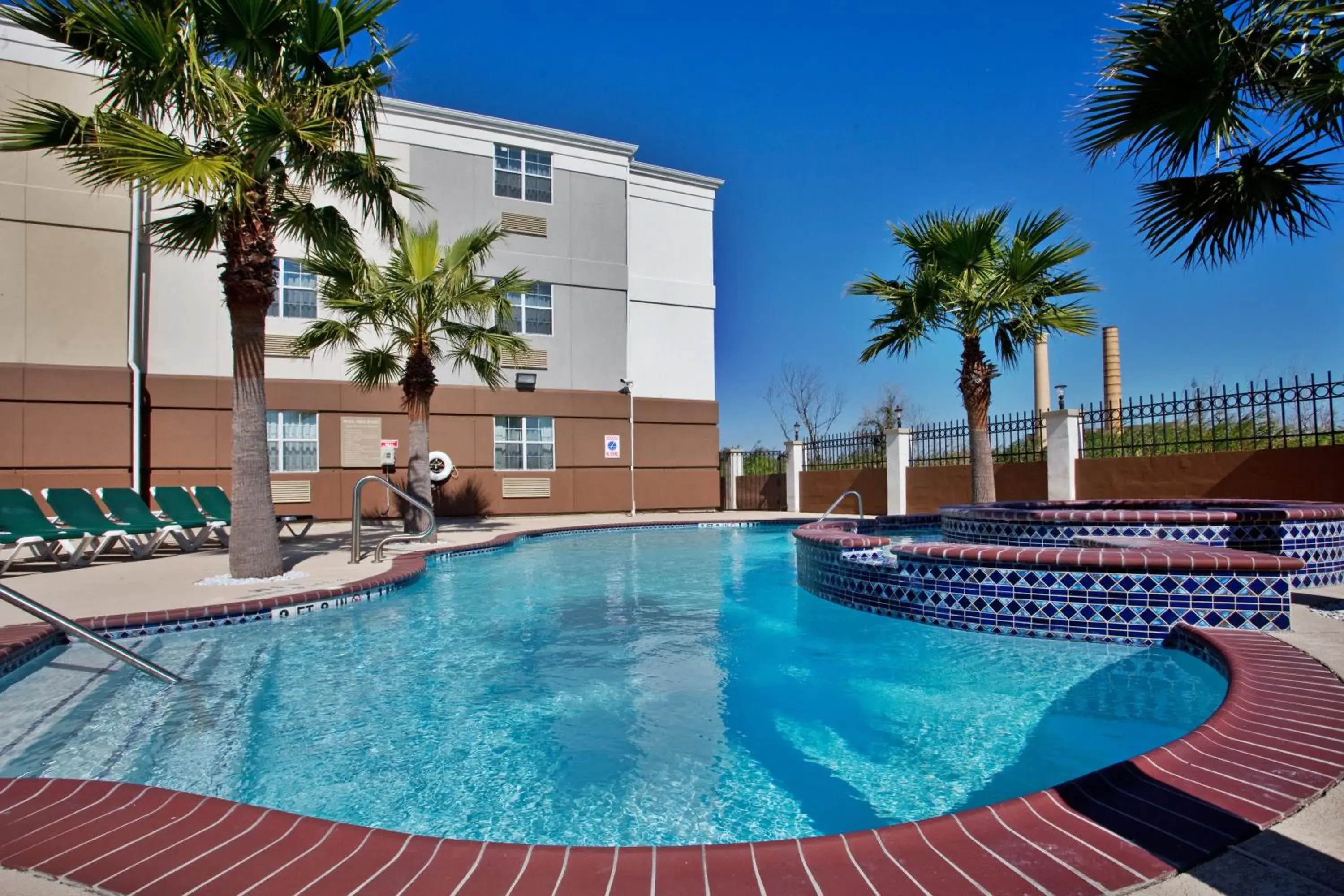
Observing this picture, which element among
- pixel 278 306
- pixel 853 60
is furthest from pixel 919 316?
pixel 278 306

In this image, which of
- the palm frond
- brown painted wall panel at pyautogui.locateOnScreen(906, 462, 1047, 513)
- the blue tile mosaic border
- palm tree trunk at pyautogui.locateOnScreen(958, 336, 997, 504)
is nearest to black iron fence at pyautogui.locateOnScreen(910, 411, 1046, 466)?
brown painted wall panel at pyautogui.locateOnScreen(906, 462, 1047, 513)

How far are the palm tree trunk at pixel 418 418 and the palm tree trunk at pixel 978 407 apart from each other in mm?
8783

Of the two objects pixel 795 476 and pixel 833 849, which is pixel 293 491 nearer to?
pixel 795 476

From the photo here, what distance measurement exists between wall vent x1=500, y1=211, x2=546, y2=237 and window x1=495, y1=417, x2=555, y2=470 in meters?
4.84

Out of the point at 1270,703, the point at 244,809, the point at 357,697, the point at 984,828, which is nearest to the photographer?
the point at 984,828

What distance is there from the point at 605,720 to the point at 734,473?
785 inches

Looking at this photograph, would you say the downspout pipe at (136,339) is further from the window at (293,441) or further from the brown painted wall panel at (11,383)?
the window at (293,441)

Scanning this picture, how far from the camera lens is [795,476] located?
70.3ft

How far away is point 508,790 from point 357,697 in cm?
169

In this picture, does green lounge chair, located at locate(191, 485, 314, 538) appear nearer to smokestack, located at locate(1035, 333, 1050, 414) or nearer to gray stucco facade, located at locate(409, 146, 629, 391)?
gray stucco facade, located at locate(409, 146, 629, 391)

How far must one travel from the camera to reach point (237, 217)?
7.45 meters

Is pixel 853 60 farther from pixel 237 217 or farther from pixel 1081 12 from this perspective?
pixel 237 217

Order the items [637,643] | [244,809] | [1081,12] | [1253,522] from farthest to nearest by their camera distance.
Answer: [1081,12] < [1253,522] < [637,643] < [244,809]

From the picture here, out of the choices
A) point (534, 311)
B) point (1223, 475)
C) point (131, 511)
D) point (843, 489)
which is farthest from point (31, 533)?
point (1223, 475)
